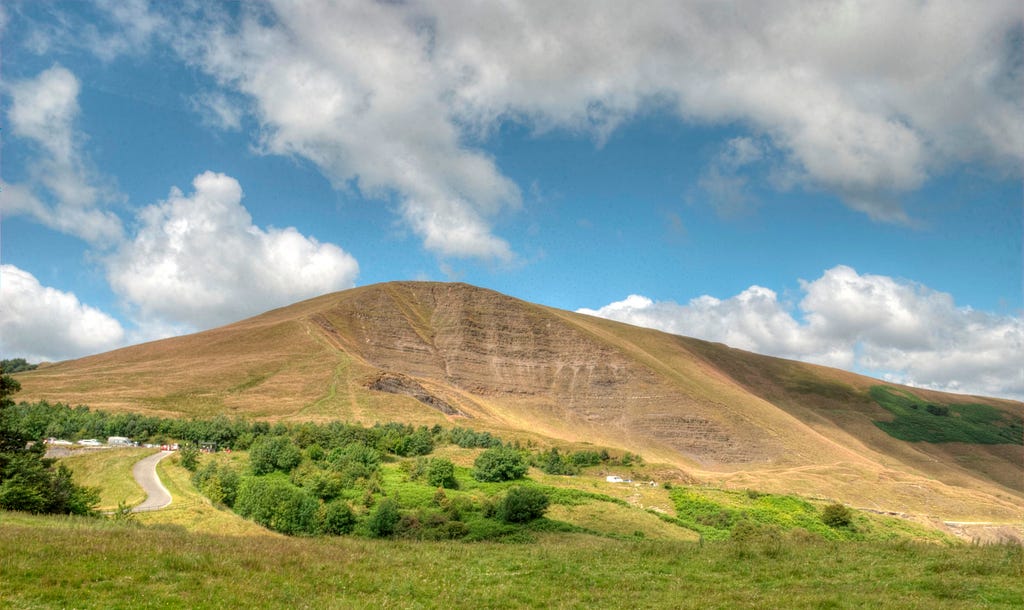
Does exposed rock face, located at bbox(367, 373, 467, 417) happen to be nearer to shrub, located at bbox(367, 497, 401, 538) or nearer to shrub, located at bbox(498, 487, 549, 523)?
shrub, located at bbox(498, 487, 549, 523)

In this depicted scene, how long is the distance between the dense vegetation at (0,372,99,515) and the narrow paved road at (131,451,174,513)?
3.32 metres

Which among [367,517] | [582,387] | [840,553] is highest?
[582,387]

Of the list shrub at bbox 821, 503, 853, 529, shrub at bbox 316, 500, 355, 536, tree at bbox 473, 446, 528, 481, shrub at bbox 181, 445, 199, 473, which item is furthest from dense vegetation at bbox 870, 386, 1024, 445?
shrub at bbox 181, 445, 199, 473

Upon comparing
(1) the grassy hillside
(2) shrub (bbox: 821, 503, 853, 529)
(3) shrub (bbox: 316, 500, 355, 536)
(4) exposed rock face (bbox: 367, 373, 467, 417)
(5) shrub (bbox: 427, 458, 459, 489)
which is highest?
(4) exposed rock face (bbox: 367, 373, 467, 417)

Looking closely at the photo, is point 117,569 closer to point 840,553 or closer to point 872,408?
point 840,553

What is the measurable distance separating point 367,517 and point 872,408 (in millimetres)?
152047

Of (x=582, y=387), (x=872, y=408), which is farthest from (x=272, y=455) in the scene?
(x=872, y=408)

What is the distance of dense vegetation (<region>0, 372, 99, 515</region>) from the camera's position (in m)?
24.4

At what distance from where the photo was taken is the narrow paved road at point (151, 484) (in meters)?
33.5

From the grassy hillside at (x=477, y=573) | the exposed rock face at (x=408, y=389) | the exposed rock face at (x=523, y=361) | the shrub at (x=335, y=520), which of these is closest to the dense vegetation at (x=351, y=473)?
the shrub at (x=335, y=520)

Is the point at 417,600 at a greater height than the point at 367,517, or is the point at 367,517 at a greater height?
the point at 417,600

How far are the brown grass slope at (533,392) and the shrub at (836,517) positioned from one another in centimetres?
1994

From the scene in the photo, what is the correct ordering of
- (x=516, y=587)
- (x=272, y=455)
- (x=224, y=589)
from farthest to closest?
(x=272, y=455), (x=516, y=587), (x=224, y=589)

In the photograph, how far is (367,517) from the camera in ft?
107
